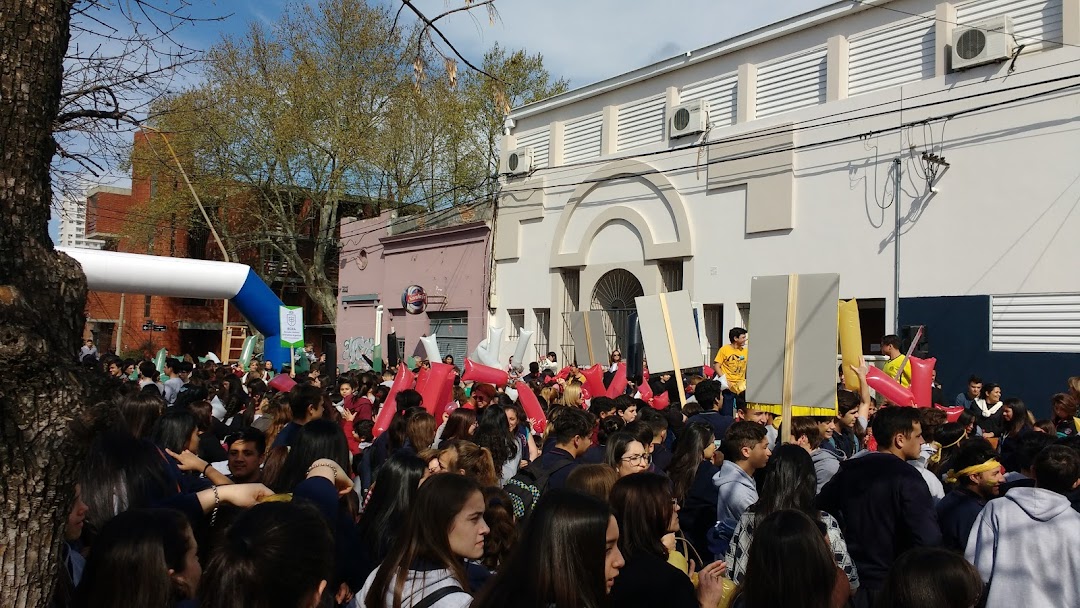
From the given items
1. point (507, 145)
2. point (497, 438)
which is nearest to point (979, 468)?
point (497, 438)

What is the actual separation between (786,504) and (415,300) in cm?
2283

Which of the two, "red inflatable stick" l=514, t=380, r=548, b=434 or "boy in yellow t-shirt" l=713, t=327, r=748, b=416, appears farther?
"boy in yellow t-shirt" l=713, t=327, r=748, b=416

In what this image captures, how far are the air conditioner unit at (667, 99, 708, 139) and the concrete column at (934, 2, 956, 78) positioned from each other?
4.90 m

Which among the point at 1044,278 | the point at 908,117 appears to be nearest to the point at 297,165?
the point at 908,117

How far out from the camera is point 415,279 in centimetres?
2734

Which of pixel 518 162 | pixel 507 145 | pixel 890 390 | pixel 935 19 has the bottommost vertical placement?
pixel 890 390

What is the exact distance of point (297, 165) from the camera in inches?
1181

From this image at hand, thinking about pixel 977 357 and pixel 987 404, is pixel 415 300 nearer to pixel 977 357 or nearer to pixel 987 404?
pixel 977 357

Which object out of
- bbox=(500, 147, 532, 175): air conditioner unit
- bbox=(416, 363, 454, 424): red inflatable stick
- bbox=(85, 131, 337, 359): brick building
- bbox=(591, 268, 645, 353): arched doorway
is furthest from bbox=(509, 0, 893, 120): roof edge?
bbox=(85, 131, 337, 359): brick building

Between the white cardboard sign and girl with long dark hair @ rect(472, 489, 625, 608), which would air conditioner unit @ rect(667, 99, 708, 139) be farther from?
girl with long dark hair @ rect(472, 489, 625, 608)

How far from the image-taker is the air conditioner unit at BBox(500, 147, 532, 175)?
2328 centimetres

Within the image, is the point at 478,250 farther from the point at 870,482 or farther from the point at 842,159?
the point at 870,482

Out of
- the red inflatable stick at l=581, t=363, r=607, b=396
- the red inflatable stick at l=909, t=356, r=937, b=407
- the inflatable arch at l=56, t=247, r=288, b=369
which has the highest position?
the inflatable arch at l=56, t=247, r=288, b=369

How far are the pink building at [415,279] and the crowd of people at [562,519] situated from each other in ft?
58.3
